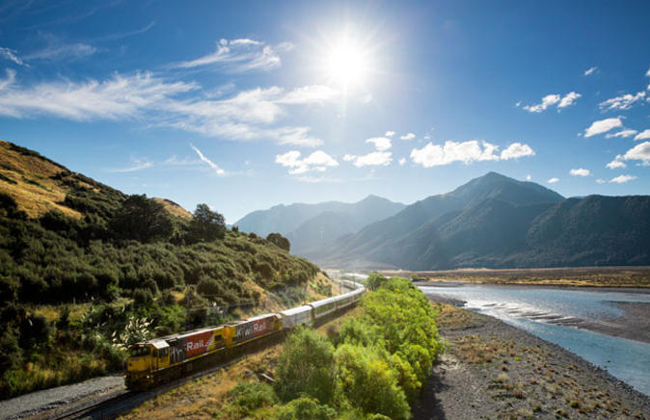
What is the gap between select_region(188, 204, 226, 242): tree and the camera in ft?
177

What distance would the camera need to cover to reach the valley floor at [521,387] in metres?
23.6

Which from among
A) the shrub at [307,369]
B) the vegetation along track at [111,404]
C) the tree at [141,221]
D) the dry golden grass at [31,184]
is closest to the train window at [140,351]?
the vegetation along track at [111,404]

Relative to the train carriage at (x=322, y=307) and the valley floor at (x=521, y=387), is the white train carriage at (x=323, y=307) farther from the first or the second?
the valley floor at (x=521, y=387)

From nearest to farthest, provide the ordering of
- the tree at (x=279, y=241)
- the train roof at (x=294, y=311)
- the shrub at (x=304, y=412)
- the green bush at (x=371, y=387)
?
1. the shrub at (x=304, y=412)
2. the green bush at (x=371, y=387)
3. the train roof at (x=294, y=311)
4. the tree at (x=279, y=241)

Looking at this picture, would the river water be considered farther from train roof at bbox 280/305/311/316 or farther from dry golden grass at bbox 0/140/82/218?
dry golden grass at bbox 0/140/82/218

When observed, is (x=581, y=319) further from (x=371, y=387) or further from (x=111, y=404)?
(x=111, y=404)

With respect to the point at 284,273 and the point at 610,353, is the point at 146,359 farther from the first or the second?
the point at 610,353

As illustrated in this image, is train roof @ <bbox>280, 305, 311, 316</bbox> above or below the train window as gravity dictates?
below

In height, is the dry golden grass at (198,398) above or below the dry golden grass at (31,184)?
below

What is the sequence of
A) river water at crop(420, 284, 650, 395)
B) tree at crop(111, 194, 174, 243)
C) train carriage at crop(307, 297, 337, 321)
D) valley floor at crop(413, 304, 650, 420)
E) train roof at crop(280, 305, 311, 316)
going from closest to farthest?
valley floor at crop(413, 304, 650, 420), river water at crop(420, 284, 650, 395), train roof at crop(280, 305, 311, 316), tree at crop(111, 194, 174, 243), train carriage at crop(307, 297, 337, 321)

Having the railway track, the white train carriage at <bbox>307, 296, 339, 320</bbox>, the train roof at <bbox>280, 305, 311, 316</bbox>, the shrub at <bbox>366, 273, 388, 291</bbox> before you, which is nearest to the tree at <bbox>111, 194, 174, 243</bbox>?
the train roof at <bbox>280, 305, 311, 316</bbox>

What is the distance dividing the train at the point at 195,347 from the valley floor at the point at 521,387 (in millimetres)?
14376

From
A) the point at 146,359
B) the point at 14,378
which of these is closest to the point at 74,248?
the point at 14,378

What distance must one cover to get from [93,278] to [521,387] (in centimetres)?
3676
